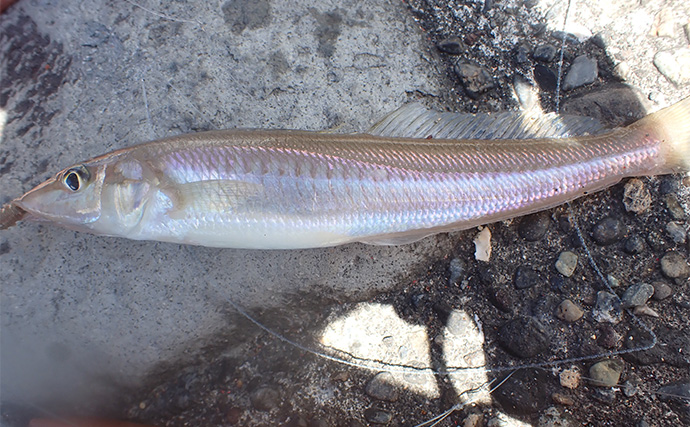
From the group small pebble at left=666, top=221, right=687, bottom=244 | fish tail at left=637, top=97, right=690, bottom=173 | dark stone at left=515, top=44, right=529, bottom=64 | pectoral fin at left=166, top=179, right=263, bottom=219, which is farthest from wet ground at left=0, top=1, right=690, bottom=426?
pectoral fin at left=166, top=179, right=263, bottom=219

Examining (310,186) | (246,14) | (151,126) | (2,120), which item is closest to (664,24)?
(310,186)

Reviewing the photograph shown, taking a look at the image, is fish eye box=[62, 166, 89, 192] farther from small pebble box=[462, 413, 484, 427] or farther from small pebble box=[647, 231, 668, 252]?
small pebble box=[647, 231, 668, 252]

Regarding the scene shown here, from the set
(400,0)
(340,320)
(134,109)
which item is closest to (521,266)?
(340,320)

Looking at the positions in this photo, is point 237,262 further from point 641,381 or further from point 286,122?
point 641,381

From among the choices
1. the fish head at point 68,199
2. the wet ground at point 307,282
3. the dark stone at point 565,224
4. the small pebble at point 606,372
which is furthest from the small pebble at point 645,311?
the fish head at point 68,199

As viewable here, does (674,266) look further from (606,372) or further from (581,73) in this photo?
(581,73)
